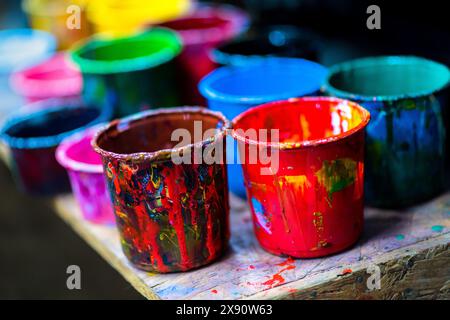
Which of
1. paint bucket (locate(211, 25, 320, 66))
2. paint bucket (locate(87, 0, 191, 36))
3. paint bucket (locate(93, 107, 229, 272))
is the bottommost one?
paint bucket (locate(93, 107, 229, 272))

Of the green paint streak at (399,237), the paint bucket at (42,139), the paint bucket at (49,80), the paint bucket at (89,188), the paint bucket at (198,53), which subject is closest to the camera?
the green paint streak at (399,237)

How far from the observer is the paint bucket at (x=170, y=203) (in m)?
1.10

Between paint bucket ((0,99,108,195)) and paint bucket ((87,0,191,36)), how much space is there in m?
0.38

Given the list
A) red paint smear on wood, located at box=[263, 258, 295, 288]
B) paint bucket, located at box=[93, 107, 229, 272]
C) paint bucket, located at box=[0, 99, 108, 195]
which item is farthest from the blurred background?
red paint smear on wood, located at box=[263, 258, 295, 288]

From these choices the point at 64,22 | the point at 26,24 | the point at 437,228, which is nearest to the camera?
the point at 437,228

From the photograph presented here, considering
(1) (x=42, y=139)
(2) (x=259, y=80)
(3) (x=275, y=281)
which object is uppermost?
(2) (x=259, y=80)

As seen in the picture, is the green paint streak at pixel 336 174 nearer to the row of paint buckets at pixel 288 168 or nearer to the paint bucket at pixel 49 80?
the row of paint buckets at pixel 288 168

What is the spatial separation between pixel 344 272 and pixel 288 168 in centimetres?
20

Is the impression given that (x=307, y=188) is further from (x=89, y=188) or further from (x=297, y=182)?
(x=89, y=188)

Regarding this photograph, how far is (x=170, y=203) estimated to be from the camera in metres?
1.12

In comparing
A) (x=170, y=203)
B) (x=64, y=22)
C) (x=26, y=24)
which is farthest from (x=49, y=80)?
(x=170, y=203)

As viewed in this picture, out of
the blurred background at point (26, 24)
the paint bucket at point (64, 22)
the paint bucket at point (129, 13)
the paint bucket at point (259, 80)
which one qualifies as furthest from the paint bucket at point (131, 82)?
the paint bucket at point (64, 22)

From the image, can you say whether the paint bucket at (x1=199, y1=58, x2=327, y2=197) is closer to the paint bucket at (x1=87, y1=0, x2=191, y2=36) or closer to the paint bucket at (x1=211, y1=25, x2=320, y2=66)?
the paint bucket at (x1=211, y1=25, x2=320, y2=66)

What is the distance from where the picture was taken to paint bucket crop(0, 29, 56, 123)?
7.09 feet
